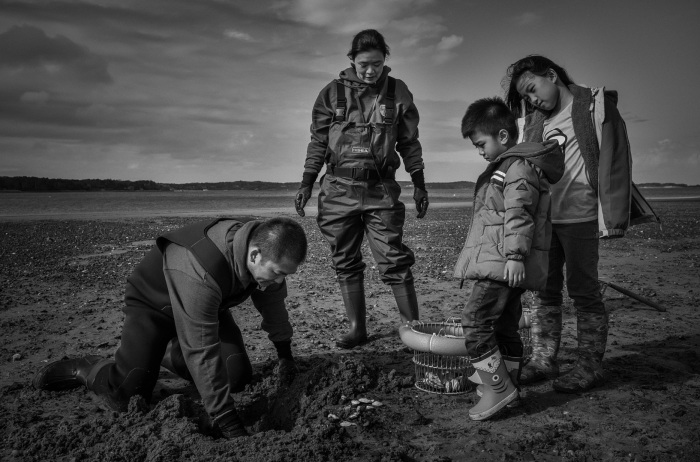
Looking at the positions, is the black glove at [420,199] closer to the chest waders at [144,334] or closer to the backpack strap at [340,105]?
the backpack strap at [340,105]

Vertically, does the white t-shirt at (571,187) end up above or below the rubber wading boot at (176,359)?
above

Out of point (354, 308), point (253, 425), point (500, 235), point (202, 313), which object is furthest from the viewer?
point (354, 308)

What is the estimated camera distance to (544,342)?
→ 13.5 ft

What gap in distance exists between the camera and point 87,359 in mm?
4137

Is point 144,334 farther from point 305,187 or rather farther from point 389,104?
point 389,104

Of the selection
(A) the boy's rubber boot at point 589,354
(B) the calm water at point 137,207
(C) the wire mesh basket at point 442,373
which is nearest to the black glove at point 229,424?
(C) the wire mesh basket at point 442,373

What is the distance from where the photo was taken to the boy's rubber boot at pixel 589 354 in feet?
12.6

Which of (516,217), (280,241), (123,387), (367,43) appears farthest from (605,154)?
(123,387)

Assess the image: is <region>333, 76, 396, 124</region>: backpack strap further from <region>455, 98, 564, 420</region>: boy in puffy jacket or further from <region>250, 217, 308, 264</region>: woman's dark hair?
<region>250, 217, 308, 264</region>: woman's dark hair

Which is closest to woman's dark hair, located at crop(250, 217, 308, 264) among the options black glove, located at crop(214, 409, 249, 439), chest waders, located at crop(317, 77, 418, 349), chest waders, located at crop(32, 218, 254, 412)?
chest waders, located at crop(32, 218, 254, 412)

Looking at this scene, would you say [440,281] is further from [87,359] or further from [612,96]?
[87,359]

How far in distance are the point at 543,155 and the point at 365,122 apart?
1.93 meters

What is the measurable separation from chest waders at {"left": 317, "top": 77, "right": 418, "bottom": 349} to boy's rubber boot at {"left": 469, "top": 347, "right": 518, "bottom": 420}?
1488 mm

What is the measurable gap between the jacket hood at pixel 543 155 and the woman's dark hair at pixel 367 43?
191cm
